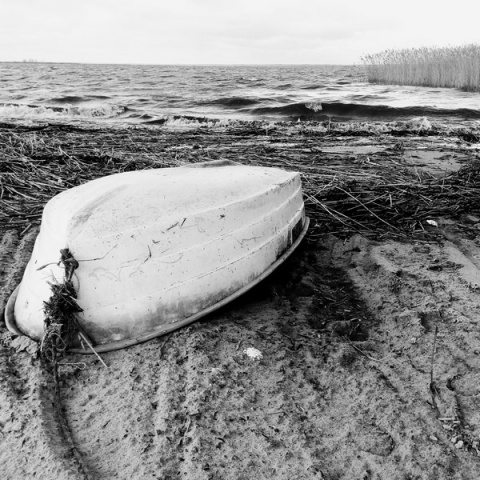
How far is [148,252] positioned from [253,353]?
0.69 meters

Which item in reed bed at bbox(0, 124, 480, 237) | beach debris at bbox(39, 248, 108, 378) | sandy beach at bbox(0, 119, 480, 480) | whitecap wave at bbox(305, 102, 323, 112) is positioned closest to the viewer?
sandy beach at bbox(0, 119, 480, 480)

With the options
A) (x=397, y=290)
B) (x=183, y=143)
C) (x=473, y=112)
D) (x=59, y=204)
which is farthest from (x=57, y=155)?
(x=473, y=112)

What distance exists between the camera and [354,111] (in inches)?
545

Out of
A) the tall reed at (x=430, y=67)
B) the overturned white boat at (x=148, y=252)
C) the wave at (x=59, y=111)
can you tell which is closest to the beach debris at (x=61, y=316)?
the overturned white boat at (x=148, y=252)

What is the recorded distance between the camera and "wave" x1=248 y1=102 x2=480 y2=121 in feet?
41.4

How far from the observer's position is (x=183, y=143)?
7801mm

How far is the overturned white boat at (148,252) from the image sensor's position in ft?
7.49

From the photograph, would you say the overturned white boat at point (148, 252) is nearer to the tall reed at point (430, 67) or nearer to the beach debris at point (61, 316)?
the beach debris at point (61, 316)

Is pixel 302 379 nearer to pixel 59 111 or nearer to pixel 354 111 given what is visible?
pixel 354 111

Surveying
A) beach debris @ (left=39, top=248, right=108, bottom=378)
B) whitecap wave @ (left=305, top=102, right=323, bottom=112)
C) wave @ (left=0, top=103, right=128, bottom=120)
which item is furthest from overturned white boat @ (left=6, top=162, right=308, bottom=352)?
whitecap wave @ (left=305, top=102, right=323, bottom=112)

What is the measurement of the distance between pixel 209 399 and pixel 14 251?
82.8 inches

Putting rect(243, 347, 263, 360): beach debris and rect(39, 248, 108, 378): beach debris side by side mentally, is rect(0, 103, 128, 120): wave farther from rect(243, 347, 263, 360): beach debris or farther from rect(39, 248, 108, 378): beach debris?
rect(243, 347, 263, 360): beach debris

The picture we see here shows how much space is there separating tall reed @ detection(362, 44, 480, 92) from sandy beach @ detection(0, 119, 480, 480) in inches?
663

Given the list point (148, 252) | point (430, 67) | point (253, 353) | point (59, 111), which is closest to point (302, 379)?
point (253, 353)
